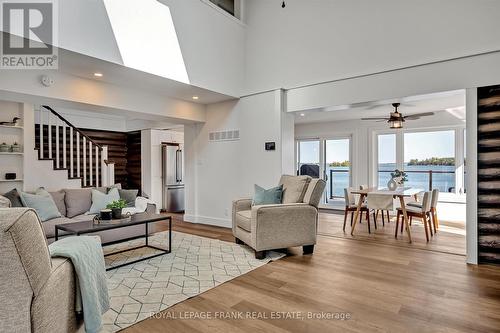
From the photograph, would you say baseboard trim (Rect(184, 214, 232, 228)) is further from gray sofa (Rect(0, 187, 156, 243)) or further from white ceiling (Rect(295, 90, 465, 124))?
white ceiling (Rect(295, 90, 465, 124))

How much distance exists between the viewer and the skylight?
3.66 meters

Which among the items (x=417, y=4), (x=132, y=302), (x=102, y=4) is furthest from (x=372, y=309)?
(x=102, y=4)

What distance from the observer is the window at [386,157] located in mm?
7645

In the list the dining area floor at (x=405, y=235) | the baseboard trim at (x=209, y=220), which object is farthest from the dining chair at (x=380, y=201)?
the baseboard trim at (x=209, y=220)

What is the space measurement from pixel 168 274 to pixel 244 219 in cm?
128

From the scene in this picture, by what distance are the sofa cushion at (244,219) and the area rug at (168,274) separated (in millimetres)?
318

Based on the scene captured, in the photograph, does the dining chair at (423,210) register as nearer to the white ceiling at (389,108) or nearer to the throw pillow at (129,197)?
the white ceiling at (389,108)

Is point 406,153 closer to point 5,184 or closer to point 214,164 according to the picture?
point 214,164

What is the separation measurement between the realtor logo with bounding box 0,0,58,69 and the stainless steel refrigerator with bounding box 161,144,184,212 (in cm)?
456

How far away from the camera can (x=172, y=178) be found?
8008mm

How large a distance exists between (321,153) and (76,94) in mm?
6393

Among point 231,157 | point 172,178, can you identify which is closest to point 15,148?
point 172,178

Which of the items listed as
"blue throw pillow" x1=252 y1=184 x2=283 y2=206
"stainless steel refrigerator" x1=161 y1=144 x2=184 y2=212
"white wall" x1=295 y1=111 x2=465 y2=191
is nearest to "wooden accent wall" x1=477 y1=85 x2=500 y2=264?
"blue throw pillow" x1=252 y1=184 x2=283 y2=206

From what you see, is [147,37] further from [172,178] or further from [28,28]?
[172,178]
